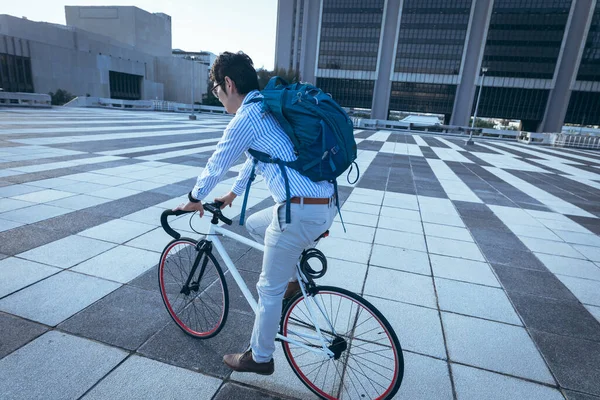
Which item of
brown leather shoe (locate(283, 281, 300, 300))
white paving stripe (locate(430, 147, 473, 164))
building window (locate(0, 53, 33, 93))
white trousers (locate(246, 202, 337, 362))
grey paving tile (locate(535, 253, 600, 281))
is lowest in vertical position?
grey paving tile (locate(535, 253, 600, 281))

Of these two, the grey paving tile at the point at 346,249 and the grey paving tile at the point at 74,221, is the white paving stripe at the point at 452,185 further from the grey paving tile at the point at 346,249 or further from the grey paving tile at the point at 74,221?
the grey paving tile at the point at 74,221

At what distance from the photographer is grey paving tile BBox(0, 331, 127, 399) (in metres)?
2.03

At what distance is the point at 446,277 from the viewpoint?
3854 mm

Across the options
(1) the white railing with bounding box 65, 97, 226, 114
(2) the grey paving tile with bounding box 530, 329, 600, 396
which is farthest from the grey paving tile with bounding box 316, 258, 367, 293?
(1) the white railing with bounding box 65, 97, 226, 114

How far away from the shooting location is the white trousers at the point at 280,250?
1.87m

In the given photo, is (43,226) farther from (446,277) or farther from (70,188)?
(446,277)

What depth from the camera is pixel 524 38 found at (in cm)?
5262

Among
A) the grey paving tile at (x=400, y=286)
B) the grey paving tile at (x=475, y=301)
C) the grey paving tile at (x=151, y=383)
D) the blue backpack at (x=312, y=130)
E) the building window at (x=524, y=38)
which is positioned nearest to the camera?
the blue backpack at (x=312, y=130)

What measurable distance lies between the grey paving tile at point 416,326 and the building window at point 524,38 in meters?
62.1

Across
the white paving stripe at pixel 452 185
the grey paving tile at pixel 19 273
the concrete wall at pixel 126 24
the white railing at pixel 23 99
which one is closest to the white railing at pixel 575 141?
the white paving stripe at pixel 452 185

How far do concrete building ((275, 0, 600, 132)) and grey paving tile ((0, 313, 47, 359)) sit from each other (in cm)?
5468

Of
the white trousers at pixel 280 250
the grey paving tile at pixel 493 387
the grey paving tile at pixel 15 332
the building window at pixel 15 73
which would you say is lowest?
the grey paving tile at pixel 15 332

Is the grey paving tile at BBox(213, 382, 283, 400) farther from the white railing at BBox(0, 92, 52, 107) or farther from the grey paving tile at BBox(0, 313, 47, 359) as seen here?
the white railing at BBox(0, 92, 52, 107)

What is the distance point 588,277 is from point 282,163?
448 cm
